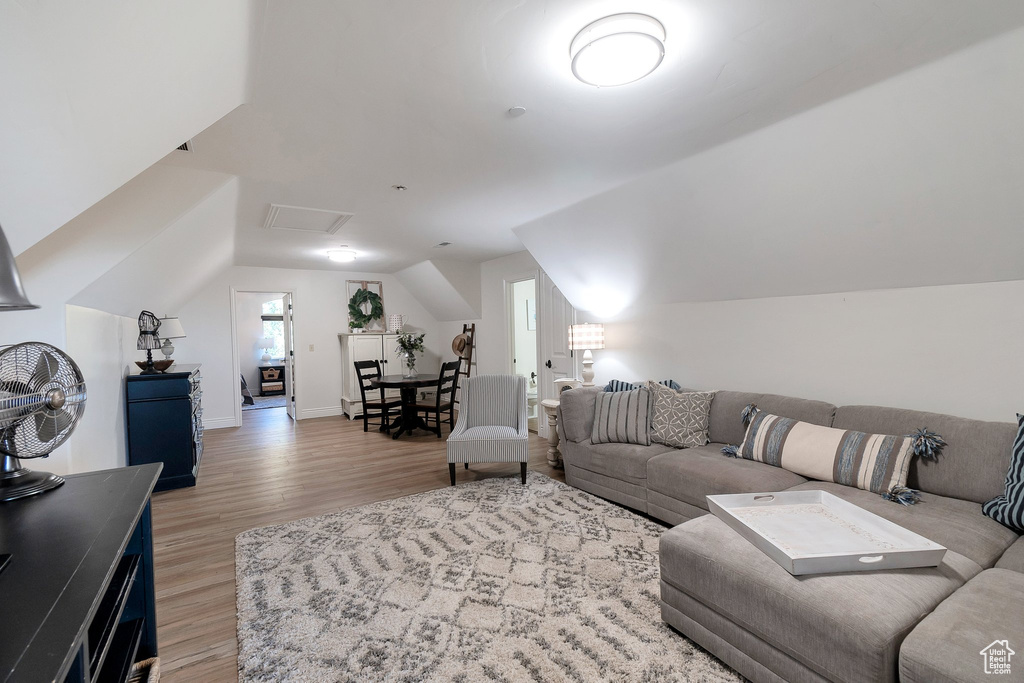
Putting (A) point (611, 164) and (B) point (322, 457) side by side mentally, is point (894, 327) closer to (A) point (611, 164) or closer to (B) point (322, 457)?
(A) point (611, 164)

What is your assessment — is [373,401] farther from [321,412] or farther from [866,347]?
[866,347]

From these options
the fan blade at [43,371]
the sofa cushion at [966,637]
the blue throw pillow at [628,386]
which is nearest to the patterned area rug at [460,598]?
the sofa cushion at [966,637]

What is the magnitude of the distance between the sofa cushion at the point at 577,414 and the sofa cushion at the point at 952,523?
1836 mm

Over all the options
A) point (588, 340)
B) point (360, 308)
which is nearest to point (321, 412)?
point (360, 308)

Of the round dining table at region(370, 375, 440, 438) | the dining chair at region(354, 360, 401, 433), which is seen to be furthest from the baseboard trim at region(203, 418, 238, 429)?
the round dining table at region(370, 375, 440, 438)

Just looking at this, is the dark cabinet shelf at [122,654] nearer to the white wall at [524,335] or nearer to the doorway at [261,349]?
the white wall at [524,335]

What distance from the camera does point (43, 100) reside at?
120 cm

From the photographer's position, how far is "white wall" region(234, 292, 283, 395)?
1035 cm

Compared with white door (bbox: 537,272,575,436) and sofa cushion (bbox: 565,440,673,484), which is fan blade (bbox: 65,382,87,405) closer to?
sofa cushion (bbox: 565,440,673,484)

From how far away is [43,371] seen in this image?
4.64ft

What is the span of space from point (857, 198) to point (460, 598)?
115 inches

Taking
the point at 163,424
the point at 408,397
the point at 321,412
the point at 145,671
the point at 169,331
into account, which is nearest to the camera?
the point at 145,671

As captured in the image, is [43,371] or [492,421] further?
[492,421]

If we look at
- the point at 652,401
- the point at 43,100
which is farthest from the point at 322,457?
the point at 43,100
